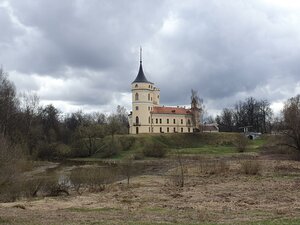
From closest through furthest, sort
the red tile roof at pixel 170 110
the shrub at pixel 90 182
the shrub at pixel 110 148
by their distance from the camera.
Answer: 1. the shrub at pixel 90 182
2. the shrub at pixel 110 148
3. the red tile roof at pixel 170 110

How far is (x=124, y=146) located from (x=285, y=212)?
3192 inches

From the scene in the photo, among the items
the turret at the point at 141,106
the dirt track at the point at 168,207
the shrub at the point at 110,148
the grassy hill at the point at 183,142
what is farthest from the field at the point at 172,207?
the turret at the point at 141,106

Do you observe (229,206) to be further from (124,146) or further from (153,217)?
(124,146)

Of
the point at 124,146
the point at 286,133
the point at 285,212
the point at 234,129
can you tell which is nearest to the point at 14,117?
the point at 124,146

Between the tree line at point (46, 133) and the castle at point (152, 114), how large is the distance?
11381 millimetres

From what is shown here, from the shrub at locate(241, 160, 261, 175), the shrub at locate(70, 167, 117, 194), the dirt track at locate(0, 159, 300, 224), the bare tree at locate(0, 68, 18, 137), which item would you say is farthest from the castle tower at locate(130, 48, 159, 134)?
the dirt track at locate(0, 159, 300, 224)

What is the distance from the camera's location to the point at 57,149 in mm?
86438

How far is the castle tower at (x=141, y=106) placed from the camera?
4806 inches

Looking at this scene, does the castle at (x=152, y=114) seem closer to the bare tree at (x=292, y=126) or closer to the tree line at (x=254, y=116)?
the tree line at (x=254, y=116)

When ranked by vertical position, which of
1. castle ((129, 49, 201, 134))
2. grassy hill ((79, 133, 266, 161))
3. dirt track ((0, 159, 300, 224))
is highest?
castle ((129, 49, 201, 134))

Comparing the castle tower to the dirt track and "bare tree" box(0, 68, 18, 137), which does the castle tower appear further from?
the dirt track

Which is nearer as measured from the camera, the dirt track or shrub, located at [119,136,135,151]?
the dirt track

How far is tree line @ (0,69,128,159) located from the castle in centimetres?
1138

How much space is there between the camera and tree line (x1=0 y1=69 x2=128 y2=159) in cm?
6397
